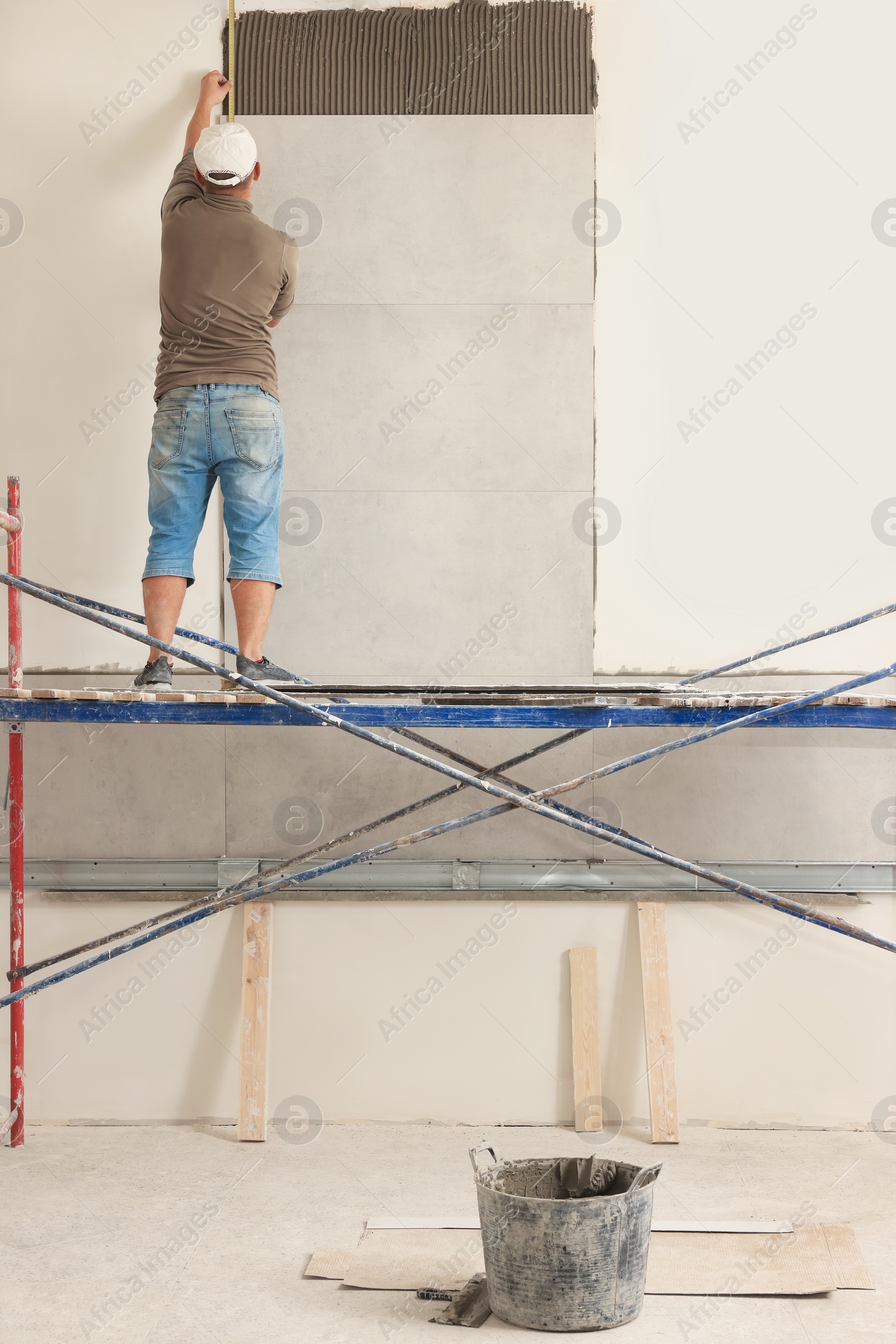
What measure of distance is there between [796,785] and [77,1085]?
264 centimetres

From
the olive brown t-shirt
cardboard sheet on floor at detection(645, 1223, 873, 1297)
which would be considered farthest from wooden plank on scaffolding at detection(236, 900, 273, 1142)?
the olive brown t-shirt

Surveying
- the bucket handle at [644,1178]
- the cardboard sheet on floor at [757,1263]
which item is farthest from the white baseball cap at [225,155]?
the cardboard sheet on floor at [757,1263]

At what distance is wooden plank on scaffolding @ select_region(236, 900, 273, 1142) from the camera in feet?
11.6

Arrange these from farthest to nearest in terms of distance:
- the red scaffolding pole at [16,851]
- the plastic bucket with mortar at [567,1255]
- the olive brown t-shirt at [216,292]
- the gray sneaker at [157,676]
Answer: the red scaffolding pole at [16,851], the olive brown t-shirt at [216,292], the gray sneaker at [157,676], the plastic bucket with mortar at [567,1255]

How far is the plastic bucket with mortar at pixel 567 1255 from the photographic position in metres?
2.32

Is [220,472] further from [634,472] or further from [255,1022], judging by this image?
[255,1022]

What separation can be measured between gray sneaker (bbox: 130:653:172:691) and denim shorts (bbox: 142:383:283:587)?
27cm

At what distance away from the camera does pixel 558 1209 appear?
90.8 inches

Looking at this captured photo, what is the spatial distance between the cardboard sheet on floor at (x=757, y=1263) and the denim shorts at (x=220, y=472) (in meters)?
2.08

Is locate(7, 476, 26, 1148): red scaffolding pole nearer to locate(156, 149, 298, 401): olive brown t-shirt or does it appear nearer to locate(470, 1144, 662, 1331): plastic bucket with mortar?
locate(156, 149, 298, 401): olive brown t-shirt

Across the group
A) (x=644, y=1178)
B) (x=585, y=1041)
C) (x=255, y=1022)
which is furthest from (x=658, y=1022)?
(x=255, y=1022)

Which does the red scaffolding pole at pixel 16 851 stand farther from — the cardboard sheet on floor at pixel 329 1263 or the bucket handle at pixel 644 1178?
the bucket handle at pixel 644 1178

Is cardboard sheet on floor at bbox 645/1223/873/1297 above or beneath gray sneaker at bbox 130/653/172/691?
beneath

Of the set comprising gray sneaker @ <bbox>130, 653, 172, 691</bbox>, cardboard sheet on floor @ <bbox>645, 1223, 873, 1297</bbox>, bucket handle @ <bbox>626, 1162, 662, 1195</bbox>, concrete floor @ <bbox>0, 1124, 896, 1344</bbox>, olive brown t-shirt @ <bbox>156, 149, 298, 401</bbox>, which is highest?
olive brown t-shirt @ <bbox>156, 149, 298, 401</bbox>
